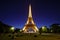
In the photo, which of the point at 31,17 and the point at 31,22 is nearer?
the point at 31,22

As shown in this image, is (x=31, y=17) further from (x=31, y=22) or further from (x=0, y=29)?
(x=0, y=29)

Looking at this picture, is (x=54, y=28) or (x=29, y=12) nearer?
(x=54, y=28)

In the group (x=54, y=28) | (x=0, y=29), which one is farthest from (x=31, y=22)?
(x=0, y=29)

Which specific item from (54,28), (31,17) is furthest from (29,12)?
(54,28)

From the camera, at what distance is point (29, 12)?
74.9 metres

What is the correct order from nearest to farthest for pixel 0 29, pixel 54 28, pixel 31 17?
pixel 0 29, pixel 54 28, pixel 31 17

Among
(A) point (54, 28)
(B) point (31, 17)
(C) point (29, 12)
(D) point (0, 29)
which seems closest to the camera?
(D) point (0, 29)

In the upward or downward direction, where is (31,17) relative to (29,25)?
upward

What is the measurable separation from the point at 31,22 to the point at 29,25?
2313mm

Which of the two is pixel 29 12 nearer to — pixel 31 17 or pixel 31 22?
pixel 31 17

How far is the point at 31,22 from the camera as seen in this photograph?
63469mm

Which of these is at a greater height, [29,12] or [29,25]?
[29,12]

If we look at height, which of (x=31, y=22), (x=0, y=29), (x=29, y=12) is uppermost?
(x=29, y=12)

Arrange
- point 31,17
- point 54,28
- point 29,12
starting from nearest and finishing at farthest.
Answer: point 54,28
point 31,17
point 29,12
